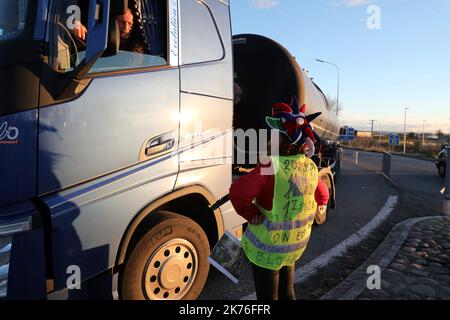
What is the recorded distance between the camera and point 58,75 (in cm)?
237

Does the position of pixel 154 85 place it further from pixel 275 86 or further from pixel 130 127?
pixel 275 86

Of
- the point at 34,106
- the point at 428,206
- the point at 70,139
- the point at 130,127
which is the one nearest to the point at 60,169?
the point at 70,139

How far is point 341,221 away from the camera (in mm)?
6895

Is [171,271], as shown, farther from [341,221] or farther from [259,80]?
[341,221]

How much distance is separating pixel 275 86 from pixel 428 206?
5653mm

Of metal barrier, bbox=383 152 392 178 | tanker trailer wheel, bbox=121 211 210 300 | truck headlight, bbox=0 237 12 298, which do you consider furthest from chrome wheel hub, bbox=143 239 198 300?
metal barrier, bbox=383 152 392 178

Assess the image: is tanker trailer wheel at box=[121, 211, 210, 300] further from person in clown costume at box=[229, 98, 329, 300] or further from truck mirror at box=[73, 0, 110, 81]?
truck mirror at box=[73, 0, 110, 81]

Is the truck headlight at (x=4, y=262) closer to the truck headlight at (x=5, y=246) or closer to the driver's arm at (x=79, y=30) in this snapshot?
the truck headlight at (x=5, y=246)

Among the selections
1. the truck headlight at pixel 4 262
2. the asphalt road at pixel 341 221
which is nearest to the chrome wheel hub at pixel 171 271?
the asphalt road at pixel 341 221

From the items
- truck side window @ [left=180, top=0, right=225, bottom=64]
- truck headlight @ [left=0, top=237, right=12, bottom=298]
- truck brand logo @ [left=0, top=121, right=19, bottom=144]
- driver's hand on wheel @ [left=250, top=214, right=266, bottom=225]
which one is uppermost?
truck side window @ [left=180, top=0, right=225, bottom=64]

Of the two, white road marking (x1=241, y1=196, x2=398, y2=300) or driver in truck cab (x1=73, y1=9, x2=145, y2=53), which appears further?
white road marking (x1=241, y1=196, x2=398, y2=300)

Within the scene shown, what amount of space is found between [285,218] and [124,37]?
1884 millimetres

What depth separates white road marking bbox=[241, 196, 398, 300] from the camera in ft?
14.1

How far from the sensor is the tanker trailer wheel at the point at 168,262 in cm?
284
